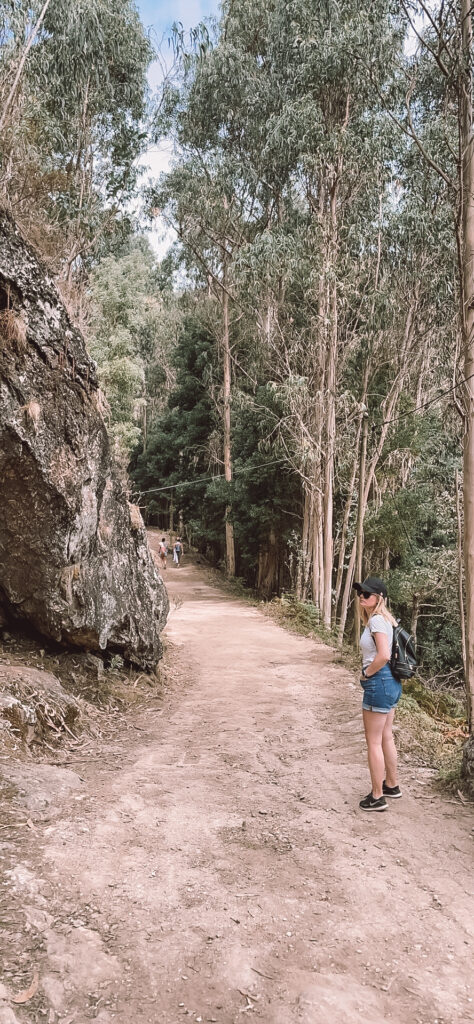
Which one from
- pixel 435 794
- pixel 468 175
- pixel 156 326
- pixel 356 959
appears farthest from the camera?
pixel 156 326

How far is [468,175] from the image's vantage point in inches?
213

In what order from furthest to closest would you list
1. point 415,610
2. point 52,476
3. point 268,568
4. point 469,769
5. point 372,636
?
point 268,568 < point 415,610 < point 52,476 < point 469,769 < point 372,636

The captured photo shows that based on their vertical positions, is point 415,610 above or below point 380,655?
below

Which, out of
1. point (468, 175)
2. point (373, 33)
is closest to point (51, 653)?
point (468, 175)

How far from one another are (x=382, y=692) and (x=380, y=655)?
255 mm

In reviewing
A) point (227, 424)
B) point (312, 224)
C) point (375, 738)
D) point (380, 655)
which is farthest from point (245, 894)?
point (227, 424)

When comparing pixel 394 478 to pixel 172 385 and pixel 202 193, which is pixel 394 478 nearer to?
pixel 202 193

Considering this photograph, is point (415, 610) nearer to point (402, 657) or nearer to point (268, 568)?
point (268, 568)

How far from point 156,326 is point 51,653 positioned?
3883 centimetres

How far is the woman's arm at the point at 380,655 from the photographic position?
4.08 meters

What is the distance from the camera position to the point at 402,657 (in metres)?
4.18

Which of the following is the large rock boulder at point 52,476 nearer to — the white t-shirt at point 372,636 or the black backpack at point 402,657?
the white t-shirt at point 372,636

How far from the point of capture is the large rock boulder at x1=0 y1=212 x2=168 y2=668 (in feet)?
18.0

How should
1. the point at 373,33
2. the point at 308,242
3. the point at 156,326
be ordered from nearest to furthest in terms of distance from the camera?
the point at 373,33, the point at 308,242, the point at 156,326
